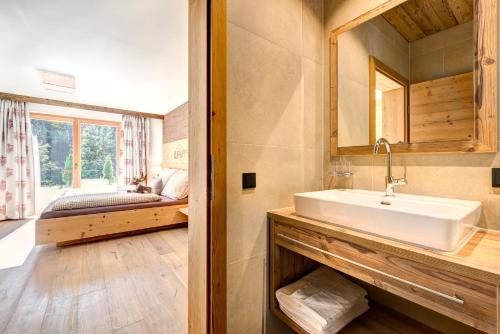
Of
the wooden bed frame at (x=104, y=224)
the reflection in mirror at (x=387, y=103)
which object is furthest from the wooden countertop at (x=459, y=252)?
the wooden bed frame at (x=104, y=224)

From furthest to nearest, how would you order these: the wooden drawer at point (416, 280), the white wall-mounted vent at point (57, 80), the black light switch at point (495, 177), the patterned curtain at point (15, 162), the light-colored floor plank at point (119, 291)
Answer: the patterned curtain at point (15, 162) < the white wall-mounted vent at point (57, 80) < the light-colored floor plank at point (119, 291) < the black light switch at point (495, 177) < the wooden drawer at point (416, 280)

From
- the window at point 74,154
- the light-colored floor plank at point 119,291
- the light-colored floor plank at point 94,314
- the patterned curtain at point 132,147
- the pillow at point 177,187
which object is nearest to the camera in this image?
the light-colored floor plank at point 94,314

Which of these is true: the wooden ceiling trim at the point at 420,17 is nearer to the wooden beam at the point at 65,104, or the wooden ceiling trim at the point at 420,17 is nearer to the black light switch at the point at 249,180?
the black light switch at the point at 249,180

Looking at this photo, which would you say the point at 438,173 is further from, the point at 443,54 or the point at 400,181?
the point at 443,54

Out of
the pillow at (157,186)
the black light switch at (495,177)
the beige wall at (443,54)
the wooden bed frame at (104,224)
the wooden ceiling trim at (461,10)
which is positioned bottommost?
the wooden bed frame at (104,224)

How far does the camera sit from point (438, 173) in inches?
41.4

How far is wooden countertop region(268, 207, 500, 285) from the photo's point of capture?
0.58 meters

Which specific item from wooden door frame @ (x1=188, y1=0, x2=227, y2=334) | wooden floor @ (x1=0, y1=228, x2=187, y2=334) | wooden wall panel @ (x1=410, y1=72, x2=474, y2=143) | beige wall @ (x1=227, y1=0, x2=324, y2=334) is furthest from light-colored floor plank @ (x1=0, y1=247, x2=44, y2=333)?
wooden wall panel @ (x1=410, y1=72, x2=474, y2=143)

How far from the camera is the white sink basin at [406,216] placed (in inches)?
26.3

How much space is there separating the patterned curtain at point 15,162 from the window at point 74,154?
0.32 meters

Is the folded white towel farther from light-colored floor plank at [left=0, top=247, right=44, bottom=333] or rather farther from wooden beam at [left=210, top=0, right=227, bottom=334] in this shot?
light-colored floor plank at [left=0, top=247, right=44, bottom=333]

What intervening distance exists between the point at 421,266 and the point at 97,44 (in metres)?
3.26

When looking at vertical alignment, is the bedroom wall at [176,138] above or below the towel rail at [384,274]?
above

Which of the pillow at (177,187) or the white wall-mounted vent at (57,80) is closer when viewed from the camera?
the white wall-mounted vent at (57,80)
